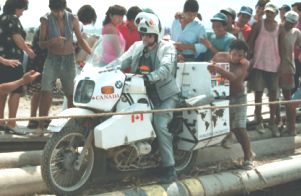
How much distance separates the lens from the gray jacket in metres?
5.73

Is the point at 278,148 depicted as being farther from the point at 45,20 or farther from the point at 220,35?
the point at 45,20

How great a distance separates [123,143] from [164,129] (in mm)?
577

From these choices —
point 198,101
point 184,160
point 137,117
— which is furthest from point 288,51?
point 137,117

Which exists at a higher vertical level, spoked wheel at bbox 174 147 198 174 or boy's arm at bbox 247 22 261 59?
boy's arm at bbox 247 22 261 59

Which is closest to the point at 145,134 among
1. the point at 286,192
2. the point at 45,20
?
the point at 45,20

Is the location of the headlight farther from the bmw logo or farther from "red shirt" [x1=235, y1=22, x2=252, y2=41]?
"red shirt" [x1=235, y1=22, x2=252, y2=41]

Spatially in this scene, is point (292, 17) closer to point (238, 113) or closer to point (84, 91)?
point (238, 113)

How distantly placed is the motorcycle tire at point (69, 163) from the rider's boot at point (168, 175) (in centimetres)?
66

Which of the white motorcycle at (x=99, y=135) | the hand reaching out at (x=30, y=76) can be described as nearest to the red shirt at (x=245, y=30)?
the white motorcycle at (x=99, y=135)

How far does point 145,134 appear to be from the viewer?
225 inches

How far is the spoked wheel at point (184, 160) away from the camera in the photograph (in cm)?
643

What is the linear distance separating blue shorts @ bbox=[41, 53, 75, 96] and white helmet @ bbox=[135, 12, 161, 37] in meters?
1.40

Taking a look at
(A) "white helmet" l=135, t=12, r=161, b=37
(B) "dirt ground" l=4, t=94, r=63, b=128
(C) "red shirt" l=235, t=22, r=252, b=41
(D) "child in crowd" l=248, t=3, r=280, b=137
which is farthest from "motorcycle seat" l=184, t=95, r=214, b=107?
(B) "dirt ground" l=4, t=94, r=63, b=128

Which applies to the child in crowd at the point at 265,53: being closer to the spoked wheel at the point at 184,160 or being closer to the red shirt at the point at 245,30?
the red shirt at the point at 245,30
